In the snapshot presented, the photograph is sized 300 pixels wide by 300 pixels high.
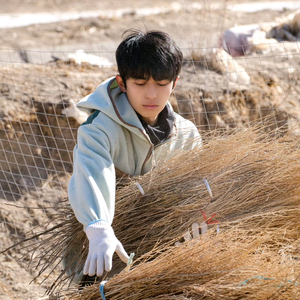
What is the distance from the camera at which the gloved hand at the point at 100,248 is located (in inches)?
59.7

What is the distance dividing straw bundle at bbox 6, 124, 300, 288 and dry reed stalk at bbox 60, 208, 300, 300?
0.20 metres

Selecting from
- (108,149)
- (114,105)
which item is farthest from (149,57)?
(108,149)

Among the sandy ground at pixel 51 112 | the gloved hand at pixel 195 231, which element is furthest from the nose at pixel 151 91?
the sandy ground at pixel 51 112

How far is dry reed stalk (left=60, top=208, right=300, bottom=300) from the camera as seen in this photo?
4.86 feet

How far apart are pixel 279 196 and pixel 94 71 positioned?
2.52m

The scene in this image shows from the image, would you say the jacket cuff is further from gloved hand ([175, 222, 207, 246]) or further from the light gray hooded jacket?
gloved hand ([175, 222, 207, 246])

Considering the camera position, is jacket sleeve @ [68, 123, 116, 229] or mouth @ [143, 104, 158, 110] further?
mouth @ [143, 104, 158, 110]

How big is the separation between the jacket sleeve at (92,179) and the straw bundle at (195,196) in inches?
6.9

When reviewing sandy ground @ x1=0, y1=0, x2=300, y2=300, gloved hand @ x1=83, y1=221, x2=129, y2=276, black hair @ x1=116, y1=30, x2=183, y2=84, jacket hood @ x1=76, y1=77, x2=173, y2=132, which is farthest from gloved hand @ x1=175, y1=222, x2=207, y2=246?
sandy ground @ x1=0, y1=0, x2=300, y2=300

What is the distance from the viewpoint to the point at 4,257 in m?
3.08

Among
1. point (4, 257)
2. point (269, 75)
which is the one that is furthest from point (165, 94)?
point (269, 75)

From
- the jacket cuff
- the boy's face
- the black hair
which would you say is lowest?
→ the jacket cuff

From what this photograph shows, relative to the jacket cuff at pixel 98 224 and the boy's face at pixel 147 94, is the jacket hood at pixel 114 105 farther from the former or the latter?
the jacket cuff at pixel 98 224

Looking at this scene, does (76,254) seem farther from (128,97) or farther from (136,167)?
(128,97)
